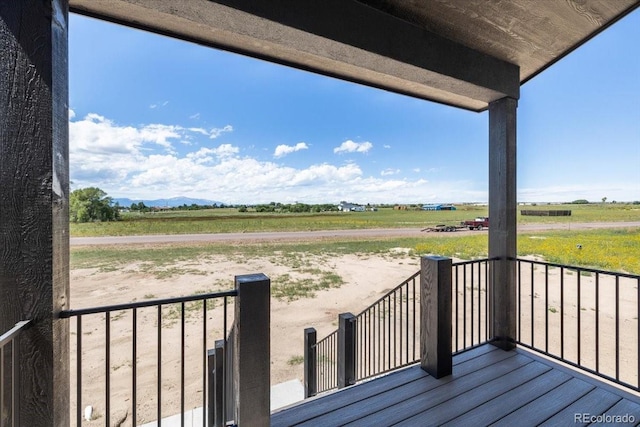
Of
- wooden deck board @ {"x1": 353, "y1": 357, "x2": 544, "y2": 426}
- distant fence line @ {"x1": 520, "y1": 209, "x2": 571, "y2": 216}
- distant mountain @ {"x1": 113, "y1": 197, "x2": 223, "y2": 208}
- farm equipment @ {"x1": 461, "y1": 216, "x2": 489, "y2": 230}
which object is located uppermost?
distant mountain @ {"x1": 113, "y1": 197, "x2": 223, "y2": 208}

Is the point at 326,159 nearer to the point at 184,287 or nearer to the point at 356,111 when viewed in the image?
the point at 356,111

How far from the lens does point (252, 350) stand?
136 centimetres

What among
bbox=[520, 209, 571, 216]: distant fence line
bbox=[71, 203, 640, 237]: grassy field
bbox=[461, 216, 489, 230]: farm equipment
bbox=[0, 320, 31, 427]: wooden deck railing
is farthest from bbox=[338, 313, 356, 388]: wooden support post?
bbox=[461, 216, 489, 230]: farm equipment

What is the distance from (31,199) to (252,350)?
3.76 feet

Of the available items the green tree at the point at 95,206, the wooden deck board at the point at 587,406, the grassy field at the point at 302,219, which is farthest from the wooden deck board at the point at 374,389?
the grassy field at the point at 302,219

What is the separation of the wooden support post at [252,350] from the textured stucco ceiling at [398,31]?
1.49 meters

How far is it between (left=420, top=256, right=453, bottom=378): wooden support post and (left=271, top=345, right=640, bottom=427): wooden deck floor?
0.31 ft

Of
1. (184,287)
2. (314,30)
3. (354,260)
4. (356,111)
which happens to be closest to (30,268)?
(314,30)

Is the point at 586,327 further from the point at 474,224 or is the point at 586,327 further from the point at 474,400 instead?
the point at 474,224

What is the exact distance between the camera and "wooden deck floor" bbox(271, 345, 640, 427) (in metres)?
1.55

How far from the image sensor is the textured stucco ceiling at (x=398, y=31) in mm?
1476

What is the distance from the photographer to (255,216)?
75.3 ft

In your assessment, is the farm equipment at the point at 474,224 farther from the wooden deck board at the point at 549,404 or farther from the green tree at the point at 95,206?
the green tree at the point at 95,206

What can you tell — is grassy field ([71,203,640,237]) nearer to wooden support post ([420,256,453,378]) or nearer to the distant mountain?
the distant mountain
